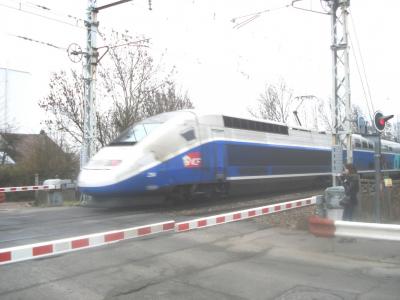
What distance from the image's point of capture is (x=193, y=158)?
663 inches

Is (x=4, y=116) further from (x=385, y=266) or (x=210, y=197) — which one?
(x=385, y=266)

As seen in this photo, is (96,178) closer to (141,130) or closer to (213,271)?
(141,130)

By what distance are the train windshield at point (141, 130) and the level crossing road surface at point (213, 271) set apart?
5961 mm

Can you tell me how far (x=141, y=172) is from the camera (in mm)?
15250

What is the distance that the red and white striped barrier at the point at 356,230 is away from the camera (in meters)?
7.61

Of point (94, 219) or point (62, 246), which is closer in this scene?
point (62, 246)

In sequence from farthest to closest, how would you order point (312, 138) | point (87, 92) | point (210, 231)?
point (312, 138) < point (87, 92) < point (210, 231)

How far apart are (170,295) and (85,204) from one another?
518 inches

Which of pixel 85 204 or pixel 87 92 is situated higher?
pixel 87 92

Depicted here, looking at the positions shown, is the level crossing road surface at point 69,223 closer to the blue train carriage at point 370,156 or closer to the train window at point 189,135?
the train window at point 189,135

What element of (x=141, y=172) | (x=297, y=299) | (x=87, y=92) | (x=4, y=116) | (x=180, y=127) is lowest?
(x=297, y=299)

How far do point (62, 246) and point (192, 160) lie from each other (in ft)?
32.3

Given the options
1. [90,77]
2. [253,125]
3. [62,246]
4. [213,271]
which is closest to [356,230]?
[213,271]

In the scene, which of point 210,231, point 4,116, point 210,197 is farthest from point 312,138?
point 4,116
